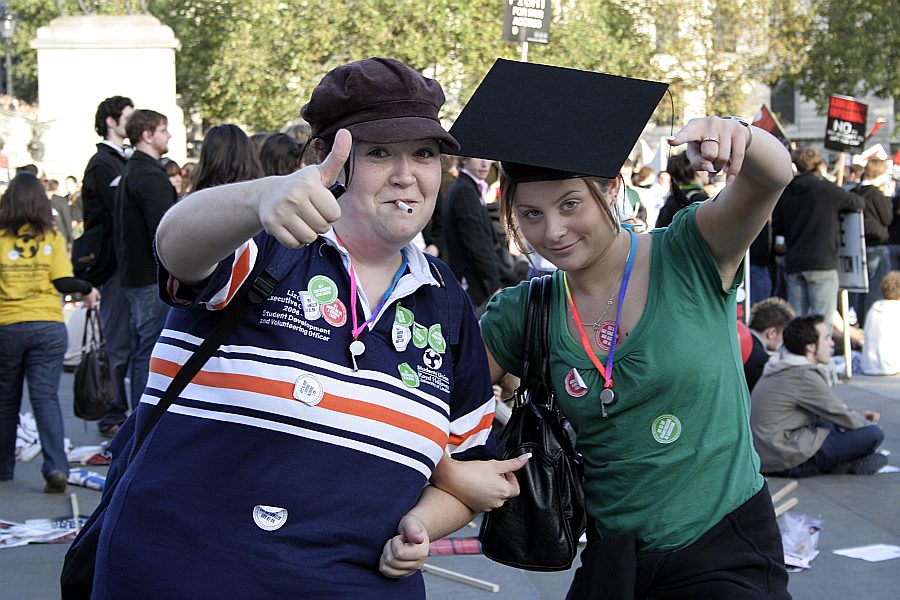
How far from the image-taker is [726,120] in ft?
7.73

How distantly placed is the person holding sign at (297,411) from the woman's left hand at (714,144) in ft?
1.76

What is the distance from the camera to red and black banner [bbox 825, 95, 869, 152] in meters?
13.1

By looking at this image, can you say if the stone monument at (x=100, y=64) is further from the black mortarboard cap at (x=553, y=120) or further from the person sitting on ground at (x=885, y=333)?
the black mortarboard cap at (x=553, y=120)

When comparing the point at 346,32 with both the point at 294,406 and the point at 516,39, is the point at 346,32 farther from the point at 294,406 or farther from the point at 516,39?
the point at 294,406

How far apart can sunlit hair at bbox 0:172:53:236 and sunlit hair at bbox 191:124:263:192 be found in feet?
4.64

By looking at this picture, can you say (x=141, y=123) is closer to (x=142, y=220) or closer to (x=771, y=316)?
(x=142, y=220)

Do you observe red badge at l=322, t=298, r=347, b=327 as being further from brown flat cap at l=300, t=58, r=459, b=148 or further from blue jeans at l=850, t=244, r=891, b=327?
blue jeans at l=850, t=244, r=891, b=327

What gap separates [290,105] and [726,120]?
88.6 ft

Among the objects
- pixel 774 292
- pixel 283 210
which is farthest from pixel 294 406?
pixel 774 292

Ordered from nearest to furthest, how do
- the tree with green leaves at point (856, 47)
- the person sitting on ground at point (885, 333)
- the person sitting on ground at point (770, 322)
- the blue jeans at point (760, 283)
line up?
1. the person sitting on ground at point (770, 322)
2. the person sitting on ground at point (885, 333)
3. the blue jeans at point (760, 283)
4. the tree with green leaves at point (856, 47)

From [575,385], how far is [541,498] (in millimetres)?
284

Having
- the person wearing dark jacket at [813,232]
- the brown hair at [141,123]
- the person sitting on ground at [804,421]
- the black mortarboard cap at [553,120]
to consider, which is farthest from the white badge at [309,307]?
the person wearing dark jacket at [813,232]

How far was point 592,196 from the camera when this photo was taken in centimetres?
272

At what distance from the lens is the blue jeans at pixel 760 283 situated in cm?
1252
